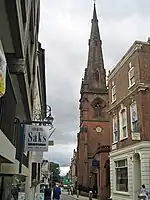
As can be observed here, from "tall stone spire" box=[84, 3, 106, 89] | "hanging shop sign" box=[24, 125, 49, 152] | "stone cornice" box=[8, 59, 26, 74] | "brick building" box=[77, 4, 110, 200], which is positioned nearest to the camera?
→ "stone cornice" box=[8, 59, 26, 74]

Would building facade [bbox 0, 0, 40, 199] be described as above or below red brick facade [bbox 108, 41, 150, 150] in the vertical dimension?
below

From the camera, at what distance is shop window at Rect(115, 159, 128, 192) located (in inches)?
928

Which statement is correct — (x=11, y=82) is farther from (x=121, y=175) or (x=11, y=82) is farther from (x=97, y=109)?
(x=97, y=109)

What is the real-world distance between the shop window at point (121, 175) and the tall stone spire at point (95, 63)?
126 ft

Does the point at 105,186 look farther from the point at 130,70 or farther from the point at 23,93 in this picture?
the point at 23,93

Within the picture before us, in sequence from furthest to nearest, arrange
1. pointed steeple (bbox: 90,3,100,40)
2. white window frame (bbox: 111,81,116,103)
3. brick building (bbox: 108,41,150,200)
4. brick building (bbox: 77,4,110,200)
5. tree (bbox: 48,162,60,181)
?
tree (bbox: 48,162,60,181)
pointed steeple (bbox: 90,3,100,40)
brick building (bbox: 77,4,110,200)
white window frame (bbox: 111,81,116,103)
brick building (bbox: 108,41,150,200)

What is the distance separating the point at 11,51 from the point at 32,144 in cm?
452

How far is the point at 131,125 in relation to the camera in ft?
75.2

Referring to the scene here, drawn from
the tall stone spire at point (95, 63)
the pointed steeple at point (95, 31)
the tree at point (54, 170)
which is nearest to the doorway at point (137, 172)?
the tall stone spire at point (95, 63)

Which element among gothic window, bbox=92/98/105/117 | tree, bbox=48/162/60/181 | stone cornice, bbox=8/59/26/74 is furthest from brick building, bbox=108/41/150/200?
tree, bbox=48/162/60/181

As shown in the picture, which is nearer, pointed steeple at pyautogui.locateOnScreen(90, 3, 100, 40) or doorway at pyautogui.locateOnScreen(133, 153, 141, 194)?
doorway at pyautogui.locateOnScreen(133, 153, 141, 194)

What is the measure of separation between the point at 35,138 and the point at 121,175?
47.7 feet

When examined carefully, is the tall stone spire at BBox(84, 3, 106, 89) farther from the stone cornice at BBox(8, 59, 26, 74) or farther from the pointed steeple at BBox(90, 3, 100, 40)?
the stone cornice at BBox(8, 59, 26, 74)

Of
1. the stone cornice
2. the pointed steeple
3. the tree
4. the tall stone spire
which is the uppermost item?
the pointed steeple
